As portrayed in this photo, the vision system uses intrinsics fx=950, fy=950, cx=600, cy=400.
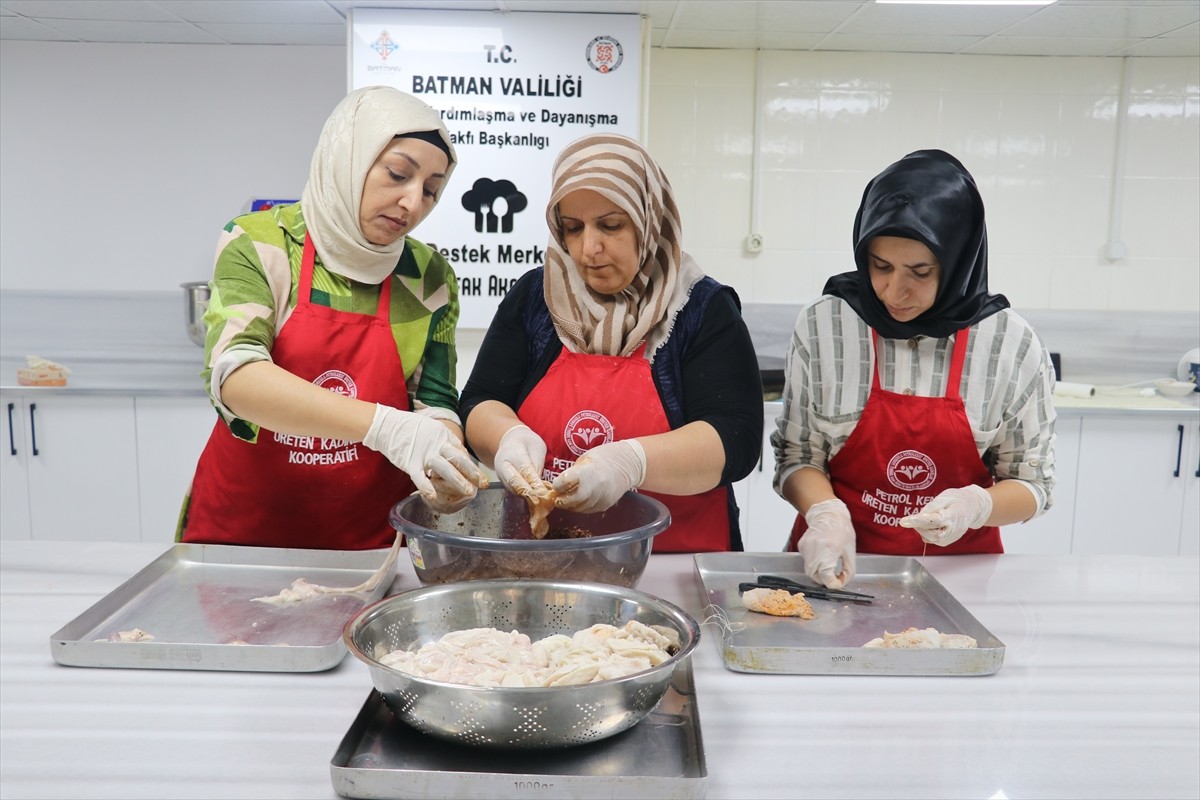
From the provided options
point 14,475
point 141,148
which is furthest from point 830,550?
point 141,148

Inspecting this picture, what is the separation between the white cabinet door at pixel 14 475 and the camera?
412 cm

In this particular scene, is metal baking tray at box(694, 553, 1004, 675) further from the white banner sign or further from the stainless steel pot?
the stainless steel pot

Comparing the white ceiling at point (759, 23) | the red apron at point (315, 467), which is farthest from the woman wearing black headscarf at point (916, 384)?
the white ceiling at point (759, 23)

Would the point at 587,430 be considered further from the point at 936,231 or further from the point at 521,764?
the point at 521,764

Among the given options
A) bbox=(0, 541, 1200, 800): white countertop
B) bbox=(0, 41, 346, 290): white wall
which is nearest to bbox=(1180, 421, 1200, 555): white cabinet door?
bbox=(0, 541, 1200, 800): white countertop

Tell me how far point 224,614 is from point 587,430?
87 centimetres

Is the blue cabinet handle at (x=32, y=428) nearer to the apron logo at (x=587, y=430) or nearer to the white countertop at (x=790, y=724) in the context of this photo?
the white countertop at (x=790, y=724)

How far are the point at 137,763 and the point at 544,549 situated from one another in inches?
24.1

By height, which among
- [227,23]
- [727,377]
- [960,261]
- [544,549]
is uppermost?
[227,23]

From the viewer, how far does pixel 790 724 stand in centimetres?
126

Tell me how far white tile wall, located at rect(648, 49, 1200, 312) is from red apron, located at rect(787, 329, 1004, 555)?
2.45 meters

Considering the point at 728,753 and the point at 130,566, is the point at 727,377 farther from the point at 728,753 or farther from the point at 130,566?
the point at 130,566

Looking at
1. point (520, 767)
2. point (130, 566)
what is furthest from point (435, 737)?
point (130, 566)

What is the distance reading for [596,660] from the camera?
1229mm
